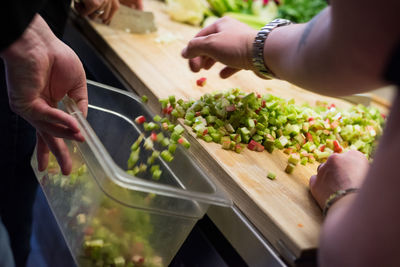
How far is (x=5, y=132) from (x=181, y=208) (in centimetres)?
74

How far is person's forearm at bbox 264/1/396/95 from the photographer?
1.78 ft

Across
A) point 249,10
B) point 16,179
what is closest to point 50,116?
point 16,179

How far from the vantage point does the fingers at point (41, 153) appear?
0.93m

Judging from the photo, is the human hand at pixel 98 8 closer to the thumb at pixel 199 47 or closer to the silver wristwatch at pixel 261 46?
the thumb at pixel 199 47

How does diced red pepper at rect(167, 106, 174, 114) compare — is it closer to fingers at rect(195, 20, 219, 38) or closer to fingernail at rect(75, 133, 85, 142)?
fingers at rect(195, 20, 219, 38)

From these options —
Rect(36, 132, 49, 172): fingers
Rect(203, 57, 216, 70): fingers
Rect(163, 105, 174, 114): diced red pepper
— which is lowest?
Rect(36, 132, 49, 172): fingers

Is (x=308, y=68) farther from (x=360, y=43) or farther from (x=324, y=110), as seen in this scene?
(x=324, y=110)

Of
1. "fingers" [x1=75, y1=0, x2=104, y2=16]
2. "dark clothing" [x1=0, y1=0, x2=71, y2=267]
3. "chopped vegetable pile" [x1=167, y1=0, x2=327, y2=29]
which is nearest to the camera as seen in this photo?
"dark clothing" [x1=0, y1=0, x2=71, y2=267]

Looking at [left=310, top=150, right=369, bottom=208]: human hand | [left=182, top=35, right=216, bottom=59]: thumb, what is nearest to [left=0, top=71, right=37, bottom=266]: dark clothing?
[left=182, top=35, right=216, bottom=59]: thumb

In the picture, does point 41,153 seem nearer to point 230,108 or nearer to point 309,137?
point 230,108

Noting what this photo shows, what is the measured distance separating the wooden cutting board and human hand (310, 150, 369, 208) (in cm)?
3

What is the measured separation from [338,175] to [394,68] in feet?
1.04

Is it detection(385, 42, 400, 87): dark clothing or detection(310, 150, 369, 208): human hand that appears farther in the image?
detection(310, 150, 369, 208): human hand

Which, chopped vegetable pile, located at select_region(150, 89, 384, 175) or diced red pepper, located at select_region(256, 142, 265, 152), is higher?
chopped vegetable pile, located at select_region(150, 89, 384, 175)
